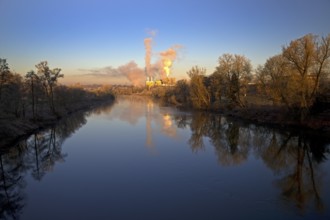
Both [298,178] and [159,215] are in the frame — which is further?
[298,178]

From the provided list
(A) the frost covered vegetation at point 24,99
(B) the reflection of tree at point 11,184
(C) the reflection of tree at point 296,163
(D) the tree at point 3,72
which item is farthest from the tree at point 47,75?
(C) the reflection of tree at point 296,163

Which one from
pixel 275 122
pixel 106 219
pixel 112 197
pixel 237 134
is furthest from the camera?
pixel 275 122

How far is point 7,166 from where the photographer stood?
1928 cm

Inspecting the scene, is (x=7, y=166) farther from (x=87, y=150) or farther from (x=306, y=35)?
(x=306, y=35)

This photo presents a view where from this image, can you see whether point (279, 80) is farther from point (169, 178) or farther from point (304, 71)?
point (169, 178)

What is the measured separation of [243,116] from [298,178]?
1177 inches

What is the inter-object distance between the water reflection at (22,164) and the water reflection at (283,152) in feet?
38.3

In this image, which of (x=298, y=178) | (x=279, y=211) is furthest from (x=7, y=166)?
(x=298, y=178)

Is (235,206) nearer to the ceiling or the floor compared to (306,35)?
nearer to the floor

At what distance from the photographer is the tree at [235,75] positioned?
164 ft

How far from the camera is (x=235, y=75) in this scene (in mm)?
50812

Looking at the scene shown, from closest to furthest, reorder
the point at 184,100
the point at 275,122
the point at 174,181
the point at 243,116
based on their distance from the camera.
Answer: the point at 174,181
the point at 275,122
the point at 243,116
the point at 184,100

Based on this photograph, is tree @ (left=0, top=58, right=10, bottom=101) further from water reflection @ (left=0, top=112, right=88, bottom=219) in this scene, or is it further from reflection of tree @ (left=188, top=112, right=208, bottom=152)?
reflection of tree @ (left=188, top=112, right=208, bottom=152)

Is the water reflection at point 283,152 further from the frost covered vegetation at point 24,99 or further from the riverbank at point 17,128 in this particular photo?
the frost covered vegetation at point 24,99
